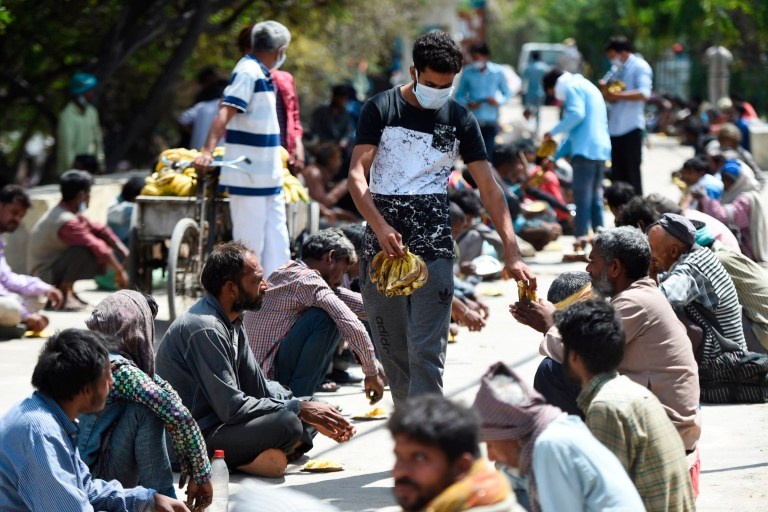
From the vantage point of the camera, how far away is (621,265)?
17.4ft

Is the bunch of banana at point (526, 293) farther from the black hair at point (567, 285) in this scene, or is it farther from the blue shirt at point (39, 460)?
the blue shirt at point (39, 460)

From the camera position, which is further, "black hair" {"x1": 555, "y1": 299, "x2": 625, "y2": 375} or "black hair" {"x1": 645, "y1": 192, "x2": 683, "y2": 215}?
"black hair" {"x1": 645, "y1": 192, "x2": 683, "y2": 215}

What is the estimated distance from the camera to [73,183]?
33.8 feet

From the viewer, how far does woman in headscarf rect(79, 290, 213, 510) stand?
15.6ft

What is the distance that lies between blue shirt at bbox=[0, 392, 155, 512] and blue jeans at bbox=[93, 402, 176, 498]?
46 cm

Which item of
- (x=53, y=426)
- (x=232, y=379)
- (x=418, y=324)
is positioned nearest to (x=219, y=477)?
(x=232, y=379)

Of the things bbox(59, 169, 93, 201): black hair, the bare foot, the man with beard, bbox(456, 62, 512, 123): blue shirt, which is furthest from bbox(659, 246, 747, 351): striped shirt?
bbox(456, 62, 512, 123): blue shirt

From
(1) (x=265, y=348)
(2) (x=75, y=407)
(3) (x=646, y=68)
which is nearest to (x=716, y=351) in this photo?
(1) (x=265, y=348)

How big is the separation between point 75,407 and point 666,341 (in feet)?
7.75

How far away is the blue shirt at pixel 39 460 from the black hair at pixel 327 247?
2693 millimetres

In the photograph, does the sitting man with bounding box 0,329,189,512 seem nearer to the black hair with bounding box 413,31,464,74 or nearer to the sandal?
the black hair with bounding box 413,31,464,74

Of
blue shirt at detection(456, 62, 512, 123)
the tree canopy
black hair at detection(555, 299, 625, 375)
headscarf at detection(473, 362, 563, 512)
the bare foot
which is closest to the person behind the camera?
headscarf at detection(473, 362, 563, 512)

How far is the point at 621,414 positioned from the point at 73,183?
729 cm

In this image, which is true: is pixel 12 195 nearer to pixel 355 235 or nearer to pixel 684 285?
pixel 355 235
